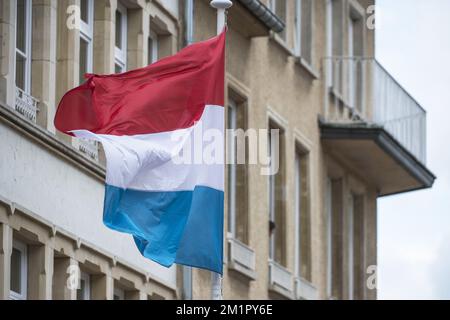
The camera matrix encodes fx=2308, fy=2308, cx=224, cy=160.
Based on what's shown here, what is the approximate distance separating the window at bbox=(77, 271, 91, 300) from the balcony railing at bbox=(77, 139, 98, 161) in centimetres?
144

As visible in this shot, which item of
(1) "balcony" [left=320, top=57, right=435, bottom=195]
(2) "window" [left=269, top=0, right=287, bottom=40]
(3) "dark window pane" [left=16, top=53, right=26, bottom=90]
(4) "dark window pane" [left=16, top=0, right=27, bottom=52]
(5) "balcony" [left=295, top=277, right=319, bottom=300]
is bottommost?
(3) "dark window pane" [left=16, top=53, right=26, bottom=90]

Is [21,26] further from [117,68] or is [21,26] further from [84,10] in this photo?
[117,68]

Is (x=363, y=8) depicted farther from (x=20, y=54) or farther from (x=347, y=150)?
(x=20, y=54)

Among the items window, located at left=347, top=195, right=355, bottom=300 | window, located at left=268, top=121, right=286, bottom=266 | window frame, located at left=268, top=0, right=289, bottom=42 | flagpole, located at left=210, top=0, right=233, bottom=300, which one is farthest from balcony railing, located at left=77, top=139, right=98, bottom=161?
window, located at left=347, top=195, right=355, bottom=300

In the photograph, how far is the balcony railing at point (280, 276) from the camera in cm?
3606

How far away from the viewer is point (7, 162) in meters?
24.7

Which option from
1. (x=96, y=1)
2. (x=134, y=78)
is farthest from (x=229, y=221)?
(x=134, y=78)

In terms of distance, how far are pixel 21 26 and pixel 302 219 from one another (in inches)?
520

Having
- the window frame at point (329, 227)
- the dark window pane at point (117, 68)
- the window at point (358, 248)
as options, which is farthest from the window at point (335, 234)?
the dark window pane at point (117, 68)

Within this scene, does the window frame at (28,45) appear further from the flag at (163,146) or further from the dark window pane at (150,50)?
the dark window pane at (150,50)

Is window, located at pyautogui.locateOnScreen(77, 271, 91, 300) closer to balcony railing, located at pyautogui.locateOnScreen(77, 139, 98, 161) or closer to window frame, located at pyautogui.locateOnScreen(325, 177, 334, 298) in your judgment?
balcony railing, located at pyautogui.locateOnScreen(77, 139, 98, 161)

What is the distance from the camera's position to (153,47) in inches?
1253

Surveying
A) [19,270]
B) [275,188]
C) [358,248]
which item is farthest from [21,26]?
[358,248]

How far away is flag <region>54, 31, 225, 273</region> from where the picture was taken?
21.1 m
